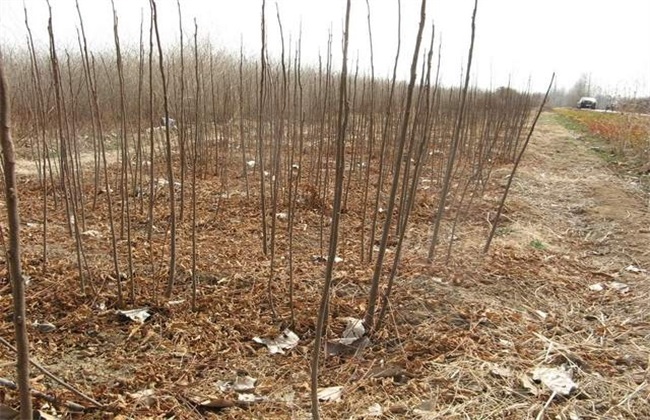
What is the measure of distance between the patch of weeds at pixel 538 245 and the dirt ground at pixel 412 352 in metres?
0.50

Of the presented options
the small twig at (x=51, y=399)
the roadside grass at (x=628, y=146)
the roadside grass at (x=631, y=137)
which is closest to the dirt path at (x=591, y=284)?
the roadside grass at (x=628, y=146)

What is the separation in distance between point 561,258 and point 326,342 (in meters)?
2.33

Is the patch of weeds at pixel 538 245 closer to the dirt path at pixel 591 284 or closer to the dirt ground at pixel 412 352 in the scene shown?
the dirt path at pixel 591 284

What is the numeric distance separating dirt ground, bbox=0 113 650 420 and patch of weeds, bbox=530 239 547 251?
0.50 m

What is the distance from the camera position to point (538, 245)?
3666mm

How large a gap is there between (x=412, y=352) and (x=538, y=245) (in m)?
2.22

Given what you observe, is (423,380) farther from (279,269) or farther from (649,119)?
(649,119)

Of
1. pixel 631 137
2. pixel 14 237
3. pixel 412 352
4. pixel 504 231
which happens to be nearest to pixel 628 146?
pixel 631 137

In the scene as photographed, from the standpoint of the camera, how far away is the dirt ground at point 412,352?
1.57m

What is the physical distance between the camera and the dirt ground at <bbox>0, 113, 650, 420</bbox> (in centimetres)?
157

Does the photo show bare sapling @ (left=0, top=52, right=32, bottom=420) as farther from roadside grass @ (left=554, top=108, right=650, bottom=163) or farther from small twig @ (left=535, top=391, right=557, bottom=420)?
roadside grass @ (left=554, top=108, right=650, bottom=163)

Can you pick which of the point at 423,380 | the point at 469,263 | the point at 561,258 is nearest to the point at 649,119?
the point at 561,258

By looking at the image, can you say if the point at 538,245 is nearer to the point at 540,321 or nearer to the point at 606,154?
the point at 540,321

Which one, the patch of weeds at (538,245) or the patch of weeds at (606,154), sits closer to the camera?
the patch of weeds at (538,245)
